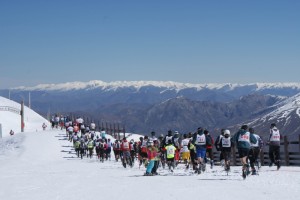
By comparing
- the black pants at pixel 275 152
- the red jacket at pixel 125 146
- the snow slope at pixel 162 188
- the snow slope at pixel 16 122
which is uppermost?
the snow slope at pixel 16 122

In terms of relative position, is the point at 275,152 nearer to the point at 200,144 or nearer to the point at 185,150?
the point at 200,144

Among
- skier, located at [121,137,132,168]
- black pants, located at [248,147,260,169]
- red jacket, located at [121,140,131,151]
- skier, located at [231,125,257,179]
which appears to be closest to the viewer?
skier, located at [231,125,257,179]

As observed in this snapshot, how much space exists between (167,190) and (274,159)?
9.15 metres

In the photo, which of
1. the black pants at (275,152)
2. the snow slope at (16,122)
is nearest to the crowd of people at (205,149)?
the black pants at (275,152)

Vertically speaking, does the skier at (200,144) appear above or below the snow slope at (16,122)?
below

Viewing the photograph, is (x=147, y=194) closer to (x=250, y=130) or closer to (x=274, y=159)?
(x=250, y=130)

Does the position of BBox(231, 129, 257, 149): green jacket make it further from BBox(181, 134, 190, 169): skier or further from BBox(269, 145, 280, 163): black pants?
BBox(181, 134, 190, 169): skier

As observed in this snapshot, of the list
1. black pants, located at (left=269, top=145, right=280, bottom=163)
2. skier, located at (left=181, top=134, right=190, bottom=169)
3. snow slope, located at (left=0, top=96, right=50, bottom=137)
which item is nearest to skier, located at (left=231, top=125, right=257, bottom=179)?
black pants, located at (left=269, top=145, right=280, bottom=163)

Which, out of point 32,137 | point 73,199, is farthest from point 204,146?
point 32,137

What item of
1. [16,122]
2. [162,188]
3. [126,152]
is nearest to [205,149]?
[162,188]

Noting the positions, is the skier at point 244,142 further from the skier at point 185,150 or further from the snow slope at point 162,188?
the skier at point 185,150

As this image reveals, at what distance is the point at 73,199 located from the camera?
14.6 m

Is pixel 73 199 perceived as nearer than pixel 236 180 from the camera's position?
Yes

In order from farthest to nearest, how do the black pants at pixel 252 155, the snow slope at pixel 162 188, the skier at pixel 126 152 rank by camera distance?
the skier at pixel 126 152
the black pants at pixel 252 155
the snow slope at pixel 162 188
